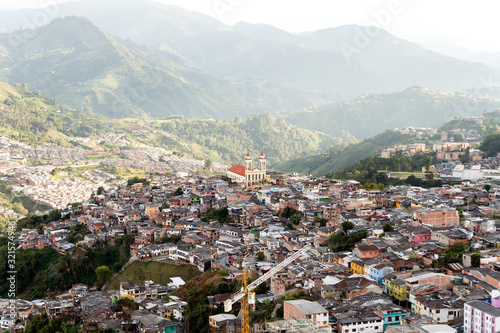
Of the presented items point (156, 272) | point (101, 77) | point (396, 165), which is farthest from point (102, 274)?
point (101, 77)

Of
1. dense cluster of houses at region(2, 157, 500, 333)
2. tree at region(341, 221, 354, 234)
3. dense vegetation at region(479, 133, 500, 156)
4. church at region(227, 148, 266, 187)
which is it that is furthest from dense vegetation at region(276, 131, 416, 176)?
tree at region(341, 221, 354, 234)

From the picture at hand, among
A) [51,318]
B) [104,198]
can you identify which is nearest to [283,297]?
[51,318]

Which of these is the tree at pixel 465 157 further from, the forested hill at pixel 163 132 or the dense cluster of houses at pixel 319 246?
the forested hill at pixel 163 132

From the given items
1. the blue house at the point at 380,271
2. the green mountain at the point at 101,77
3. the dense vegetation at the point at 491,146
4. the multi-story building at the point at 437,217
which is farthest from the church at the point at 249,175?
the green mountain at the point at 101,77

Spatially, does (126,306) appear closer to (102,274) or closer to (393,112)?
(102,274)

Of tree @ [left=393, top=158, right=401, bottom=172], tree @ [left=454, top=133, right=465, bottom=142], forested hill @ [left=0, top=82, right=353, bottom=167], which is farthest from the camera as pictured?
forested hill @ [left=0, top=82, right=353, bottom=167]

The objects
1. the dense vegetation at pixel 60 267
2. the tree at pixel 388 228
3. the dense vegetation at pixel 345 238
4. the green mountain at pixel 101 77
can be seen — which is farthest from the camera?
the green mountain at pixel 101 77

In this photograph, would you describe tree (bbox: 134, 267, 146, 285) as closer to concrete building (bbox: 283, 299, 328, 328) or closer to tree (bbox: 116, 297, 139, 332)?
tree (bbox: 116, 297, 139, 332)
